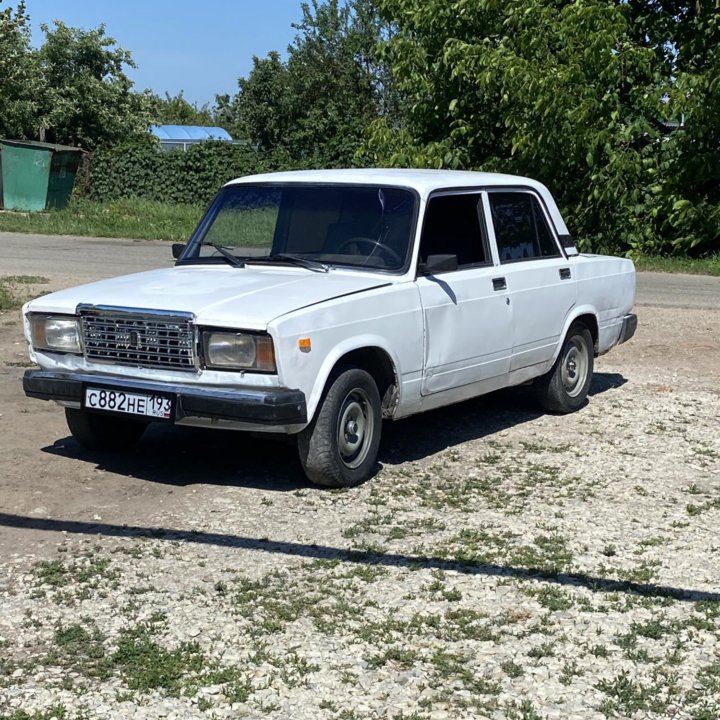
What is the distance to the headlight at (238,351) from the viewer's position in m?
6.11

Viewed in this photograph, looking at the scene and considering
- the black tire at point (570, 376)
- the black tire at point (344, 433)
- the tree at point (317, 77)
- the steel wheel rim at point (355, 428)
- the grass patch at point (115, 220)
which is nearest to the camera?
the black tire at point (344, 433)

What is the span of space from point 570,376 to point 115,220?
20600mm

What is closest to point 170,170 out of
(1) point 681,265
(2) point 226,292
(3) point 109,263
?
(3) point 109,263

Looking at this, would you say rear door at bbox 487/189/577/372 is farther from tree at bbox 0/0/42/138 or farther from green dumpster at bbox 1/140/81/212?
tree at bbox 0/0/42/138

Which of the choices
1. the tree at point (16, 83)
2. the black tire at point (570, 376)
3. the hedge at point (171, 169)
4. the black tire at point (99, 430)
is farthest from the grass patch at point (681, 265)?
the tree at point (16, 83)

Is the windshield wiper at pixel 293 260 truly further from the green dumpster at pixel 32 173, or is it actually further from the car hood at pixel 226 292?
the green dumpster at pixel 32 173

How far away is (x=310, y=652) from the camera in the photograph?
4.46m

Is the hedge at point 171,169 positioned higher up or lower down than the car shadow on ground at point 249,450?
higher up

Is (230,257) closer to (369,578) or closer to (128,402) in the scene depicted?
(128,402)

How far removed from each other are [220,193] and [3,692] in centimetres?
456

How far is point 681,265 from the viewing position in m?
20.6

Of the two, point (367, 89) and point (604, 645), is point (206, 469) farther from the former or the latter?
point (367, 89)

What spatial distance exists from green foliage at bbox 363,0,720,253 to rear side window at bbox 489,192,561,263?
1136 cm

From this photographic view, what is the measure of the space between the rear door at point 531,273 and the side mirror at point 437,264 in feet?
2.56
